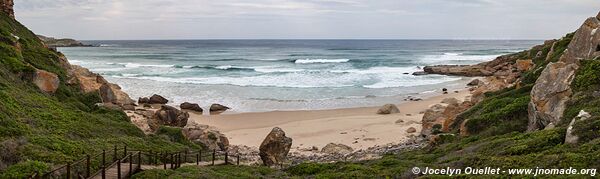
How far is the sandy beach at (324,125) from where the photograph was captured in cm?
2425

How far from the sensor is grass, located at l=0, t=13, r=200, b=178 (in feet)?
37.3

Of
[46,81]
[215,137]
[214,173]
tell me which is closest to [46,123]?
[214,173]

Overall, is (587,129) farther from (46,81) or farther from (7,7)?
(7,7)

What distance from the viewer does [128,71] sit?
6400 cm

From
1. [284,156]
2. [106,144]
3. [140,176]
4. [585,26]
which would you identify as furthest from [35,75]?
[585,26]

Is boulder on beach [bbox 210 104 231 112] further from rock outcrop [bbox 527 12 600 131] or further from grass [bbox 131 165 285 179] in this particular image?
rock outcrop [bbox 527 12 600 131]

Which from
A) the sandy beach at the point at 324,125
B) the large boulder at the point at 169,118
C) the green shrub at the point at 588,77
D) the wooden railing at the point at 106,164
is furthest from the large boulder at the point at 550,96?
the large boulder at the point at 169,118

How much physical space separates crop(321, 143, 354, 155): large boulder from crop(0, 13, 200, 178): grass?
20.4 feet

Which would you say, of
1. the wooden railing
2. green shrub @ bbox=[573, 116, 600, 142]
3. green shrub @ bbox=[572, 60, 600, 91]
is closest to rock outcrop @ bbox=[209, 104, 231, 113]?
the wooden railing

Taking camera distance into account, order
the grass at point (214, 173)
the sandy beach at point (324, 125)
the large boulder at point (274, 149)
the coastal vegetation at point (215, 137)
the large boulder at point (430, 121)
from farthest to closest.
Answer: the sandy beach at point (324, 125), the large boulder at point (430, 121), the large boulder at point (274, 149), the grass at point (214, 173), the coastal vegetation at point (215, 137)

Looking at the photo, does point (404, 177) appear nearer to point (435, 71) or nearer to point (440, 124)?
point (440, 124)

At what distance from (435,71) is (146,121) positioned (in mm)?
48503

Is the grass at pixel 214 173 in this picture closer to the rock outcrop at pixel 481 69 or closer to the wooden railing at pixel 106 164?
the wooden railing at pixel 106 164

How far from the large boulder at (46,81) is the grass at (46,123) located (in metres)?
0.27
